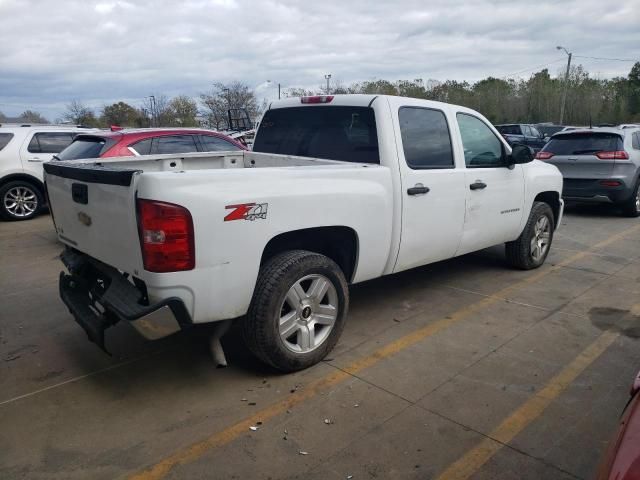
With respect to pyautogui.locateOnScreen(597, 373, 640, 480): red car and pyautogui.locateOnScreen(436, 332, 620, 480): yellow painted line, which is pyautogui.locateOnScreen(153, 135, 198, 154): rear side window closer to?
pyautogui.locateOnScreen(436, 332, 620, 480): yellow painted line

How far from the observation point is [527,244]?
5906 mm

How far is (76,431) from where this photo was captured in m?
3.00

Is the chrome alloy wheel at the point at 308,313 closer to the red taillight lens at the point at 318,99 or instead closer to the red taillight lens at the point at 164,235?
the red taillight lens at the point at 164,235

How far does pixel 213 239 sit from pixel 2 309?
3.31 meters

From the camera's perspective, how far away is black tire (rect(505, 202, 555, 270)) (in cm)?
585

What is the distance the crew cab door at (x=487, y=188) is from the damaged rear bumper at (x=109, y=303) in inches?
117

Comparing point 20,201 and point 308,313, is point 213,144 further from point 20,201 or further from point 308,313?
point 308,313

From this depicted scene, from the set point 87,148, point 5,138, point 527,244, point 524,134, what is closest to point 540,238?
point 527,244

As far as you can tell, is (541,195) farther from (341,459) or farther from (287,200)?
(341,459)

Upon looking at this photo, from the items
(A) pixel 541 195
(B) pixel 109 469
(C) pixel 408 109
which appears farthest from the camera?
(A) pixel 541 195

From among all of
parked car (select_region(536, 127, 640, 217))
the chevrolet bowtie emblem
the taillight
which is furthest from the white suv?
the taillight

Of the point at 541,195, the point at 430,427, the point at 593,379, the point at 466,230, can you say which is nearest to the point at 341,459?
the point at 430,427

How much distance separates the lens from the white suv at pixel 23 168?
962cm

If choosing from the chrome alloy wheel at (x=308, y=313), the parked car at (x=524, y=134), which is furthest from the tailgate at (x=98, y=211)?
the parked car at (x=524, y=134)
